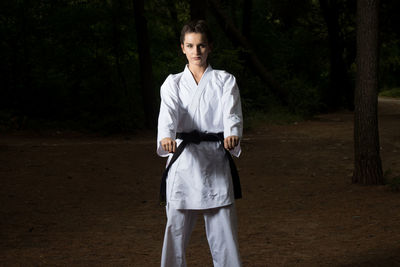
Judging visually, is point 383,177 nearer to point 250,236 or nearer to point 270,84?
point 250,236

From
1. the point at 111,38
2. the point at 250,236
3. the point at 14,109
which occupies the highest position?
the point at 111,38

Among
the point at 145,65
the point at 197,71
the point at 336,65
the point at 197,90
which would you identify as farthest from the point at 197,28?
the point at 336,65

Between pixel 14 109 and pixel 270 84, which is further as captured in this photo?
pixel 270 84

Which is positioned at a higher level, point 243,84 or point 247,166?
point 243,84

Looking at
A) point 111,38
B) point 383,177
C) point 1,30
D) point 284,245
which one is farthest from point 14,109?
point 284,245

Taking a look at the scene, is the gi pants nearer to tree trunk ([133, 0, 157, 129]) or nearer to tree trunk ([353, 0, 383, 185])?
tree trunk ([353, 0, 383, 185])

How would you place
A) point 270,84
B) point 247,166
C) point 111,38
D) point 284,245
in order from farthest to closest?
point 270,84 < point 111,38 < point 247,166 < point 284,245

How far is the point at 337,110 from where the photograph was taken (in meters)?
26.9

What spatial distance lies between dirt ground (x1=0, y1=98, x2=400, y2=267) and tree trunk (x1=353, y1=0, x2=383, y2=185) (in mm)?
405

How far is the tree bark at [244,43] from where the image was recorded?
22.0 m

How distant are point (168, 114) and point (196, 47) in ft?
1.60

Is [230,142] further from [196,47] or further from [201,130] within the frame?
[196,47]

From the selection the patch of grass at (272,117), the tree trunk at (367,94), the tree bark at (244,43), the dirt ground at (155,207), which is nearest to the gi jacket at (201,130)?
the dirt ground at (155,207)

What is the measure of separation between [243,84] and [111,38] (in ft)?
16.7
